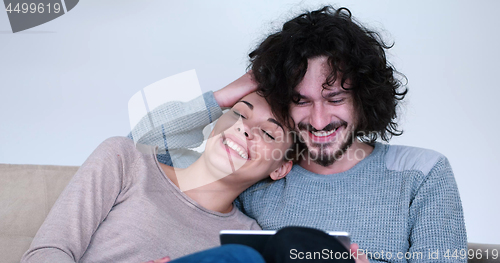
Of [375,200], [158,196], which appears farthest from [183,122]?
[375,200]

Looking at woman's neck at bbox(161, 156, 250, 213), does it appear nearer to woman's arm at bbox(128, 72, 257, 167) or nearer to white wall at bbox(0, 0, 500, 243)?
woman's arm at bbox(128, 72, 257, 167)

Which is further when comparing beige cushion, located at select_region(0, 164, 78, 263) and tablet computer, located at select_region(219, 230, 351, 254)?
beige cushion, located at select_region(0, 164, 78, 263)

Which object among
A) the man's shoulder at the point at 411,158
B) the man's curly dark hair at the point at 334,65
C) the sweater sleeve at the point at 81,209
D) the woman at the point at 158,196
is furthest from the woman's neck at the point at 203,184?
the man's shoulder at the point at 411,158

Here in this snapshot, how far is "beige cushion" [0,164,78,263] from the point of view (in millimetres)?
1722

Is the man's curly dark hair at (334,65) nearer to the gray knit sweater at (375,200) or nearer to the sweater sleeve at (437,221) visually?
the gray knit sweater at (375,200)

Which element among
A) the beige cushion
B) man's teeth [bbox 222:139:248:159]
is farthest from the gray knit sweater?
the beige cushion

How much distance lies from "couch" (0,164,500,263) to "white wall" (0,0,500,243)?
3.17 ft

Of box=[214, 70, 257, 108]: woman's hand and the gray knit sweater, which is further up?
box=[214, 70, 257, 108]: woman's hand

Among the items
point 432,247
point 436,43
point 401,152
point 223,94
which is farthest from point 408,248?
point 436,43

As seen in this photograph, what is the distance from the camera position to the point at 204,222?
1657 mm

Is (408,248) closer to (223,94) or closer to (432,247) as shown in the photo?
(432,247)

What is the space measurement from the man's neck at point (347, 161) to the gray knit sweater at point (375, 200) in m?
0.03

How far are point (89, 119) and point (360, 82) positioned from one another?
1801mm

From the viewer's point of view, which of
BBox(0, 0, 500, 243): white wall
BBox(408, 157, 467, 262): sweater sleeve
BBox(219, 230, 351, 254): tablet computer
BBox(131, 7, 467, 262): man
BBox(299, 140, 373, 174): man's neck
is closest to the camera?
BBox(219, 230, 351, 254): tablet computer
